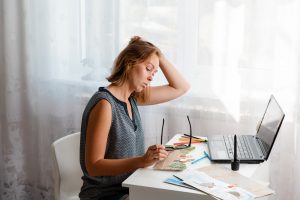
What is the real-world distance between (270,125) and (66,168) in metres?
0.90

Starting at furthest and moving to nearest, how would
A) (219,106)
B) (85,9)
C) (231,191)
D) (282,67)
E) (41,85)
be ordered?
(41,85), (85,9), (219,106), (282,67), (231,191)

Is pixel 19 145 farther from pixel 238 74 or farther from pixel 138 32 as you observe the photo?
pixel 238 74

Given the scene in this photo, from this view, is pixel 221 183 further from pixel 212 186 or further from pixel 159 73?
pixel 159 73

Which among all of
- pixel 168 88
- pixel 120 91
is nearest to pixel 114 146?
pixel 120 91

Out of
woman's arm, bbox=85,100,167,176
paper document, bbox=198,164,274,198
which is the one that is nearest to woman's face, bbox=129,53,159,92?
woman's arm, bbox=85,100,167,176

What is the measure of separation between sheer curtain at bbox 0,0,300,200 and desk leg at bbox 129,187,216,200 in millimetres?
866

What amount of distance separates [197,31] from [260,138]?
24.9 inches

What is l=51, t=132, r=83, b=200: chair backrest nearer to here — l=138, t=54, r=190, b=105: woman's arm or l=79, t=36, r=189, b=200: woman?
l=79, t=36, r=189, b=200: woman

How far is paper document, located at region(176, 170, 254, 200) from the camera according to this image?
1.69m

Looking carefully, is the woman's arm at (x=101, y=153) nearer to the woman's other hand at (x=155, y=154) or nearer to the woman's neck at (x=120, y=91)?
the woman's other hand at (x=155, y=154)

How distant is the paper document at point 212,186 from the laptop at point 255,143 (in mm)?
177

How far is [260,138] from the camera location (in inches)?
87.6

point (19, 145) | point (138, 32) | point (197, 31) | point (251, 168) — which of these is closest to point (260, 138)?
point (251, 168)

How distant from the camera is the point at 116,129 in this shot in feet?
6.59
